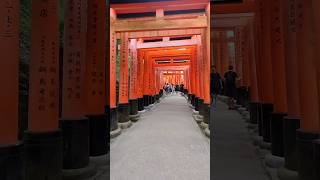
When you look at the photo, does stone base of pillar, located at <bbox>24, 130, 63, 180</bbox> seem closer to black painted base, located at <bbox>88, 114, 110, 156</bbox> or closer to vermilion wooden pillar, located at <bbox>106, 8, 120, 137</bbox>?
black painted base, located at <bbox>88, 114, 110, 156</bbox>

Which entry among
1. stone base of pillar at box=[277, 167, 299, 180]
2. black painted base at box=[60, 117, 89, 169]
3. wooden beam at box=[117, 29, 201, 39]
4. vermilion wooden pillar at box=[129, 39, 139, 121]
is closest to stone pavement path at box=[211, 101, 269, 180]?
stone base of pillar at box=[277, 167, 299, 180]

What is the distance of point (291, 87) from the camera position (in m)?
4.28

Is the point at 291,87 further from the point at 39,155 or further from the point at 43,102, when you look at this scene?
the point at 39,155

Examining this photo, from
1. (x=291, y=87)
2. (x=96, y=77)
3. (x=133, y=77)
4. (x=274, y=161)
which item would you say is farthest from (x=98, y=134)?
(x=133, y=77)

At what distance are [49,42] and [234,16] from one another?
27.0ft

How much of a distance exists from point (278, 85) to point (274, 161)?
1.20m

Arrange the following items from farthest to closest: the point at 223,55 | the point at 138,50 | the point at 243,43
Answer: the point at 223,55 < the point at 138,50 < the point at 243,43

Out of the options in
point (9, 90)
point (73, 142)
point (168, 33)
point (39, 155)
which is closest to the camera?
point (9, 90)

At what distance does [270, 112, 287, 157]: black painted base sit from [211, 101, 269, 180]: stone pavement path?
14.9 inches

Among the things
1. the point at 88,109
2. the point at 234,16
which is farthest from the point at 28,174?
the point at 234,16

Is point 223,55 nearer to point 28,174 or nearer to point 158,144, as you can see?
point 158,144

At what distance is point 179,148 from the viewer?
24.0 ft

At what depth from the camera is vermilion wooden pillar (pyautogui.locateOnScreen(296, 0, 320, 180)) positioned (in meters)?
3.59

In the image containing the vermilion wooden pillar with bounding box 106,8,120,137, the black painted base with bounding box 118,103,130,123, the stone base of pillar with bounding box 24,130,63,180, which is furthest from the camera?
the black painted base with bounding box 118,103,130,123
